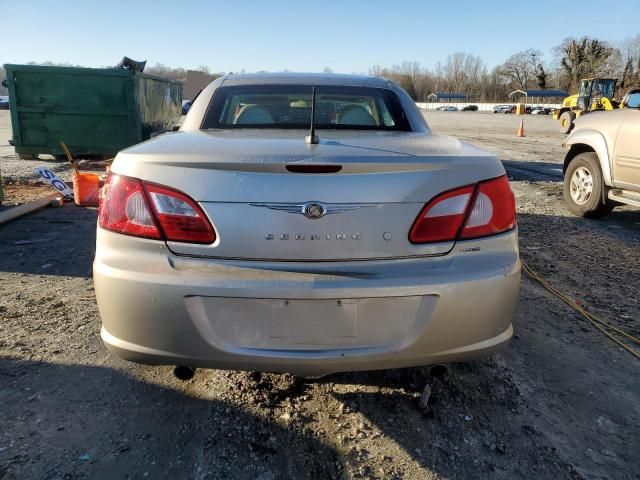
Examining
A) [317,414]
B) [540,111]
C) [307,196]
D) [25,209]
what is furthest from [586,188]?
[540,111]

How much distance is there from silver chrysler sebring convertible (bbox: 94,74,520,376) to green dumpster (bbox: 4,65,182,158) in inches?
348

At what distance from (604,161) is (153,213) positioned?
6.16 m

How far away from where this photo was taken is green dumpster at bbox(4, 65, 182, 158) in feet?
32.0

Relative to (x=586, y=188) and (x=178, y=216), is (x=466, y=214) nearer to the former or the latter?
(x=178, y=216)

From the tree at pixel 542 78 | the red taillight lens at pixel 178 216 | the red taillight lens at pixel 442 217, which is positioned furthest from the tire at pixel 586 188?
the tree at pixel 542 78

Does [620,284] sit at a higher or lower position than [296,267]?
lower

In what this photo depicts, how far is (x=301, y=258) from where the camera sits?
1874mm

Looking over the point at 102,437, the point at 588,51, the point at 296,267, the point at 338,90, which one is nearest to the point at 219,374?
the point at 102,437

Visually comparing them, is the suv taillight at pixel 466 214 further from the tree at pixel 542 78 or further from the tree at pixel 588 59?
the tree at pixel 542 78

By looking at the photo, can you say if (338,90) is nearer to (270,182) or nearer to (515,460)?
(270,182)

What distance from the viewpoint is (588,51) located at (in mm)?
80562

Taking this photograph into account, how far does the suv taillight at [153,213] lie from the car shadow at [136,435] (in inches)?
36.5

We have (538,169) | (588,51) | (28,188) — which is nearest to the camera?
(28,188)

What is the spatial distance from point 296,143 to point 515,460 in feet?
5.37
